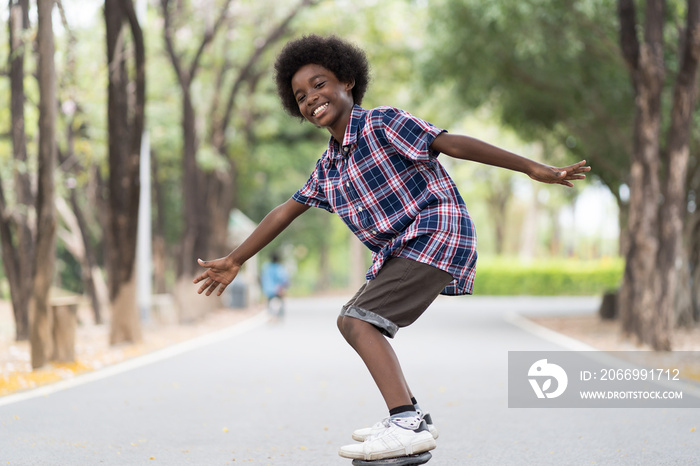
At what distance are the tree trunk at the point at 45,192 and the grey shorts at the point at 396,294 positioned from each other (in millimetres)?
6689

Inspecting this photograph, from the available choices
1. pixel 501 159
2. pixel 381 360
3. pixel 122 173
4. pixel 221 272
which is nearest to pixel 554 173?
pixel 501 159

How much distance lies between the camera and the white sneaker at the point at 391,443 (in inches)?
157

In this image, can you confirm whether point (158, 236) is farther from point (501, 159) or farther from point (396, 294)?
point (501, 159)

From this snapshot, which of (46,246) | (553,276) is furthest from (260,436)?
(553,276)

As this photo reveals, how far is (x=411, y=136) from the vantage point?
4145mm

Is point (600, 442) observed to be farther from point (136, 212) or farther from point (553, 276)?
point (553, 276)

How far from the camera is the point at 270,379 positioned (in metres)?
9.51

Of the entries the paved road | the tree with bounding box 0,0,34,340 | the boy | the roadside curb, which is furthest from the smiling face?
the tree with bounding box 0,0,34,340

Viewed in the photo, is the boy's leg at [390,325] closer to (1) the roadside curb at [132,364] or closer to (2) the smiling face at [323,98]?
(2) the smiling face at [323,98]

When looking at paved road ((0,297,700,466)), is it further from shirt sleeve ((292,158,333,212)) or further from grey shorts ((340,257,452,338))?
shirt sleeve ((292,158,333,212))

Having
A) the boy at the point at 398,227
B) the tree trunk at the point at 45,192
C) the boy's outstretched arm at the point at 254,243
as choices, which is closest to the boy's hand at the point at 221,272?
the boy's outstretched arm at the point at 254,243

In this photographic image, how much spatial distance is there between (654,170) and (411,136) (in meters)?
9.65

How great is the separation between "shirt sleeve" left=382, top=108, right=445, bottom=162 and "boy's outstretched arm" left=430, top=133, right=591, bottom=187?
0.04 meters

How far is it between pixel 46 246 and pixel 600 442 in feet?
21.0
